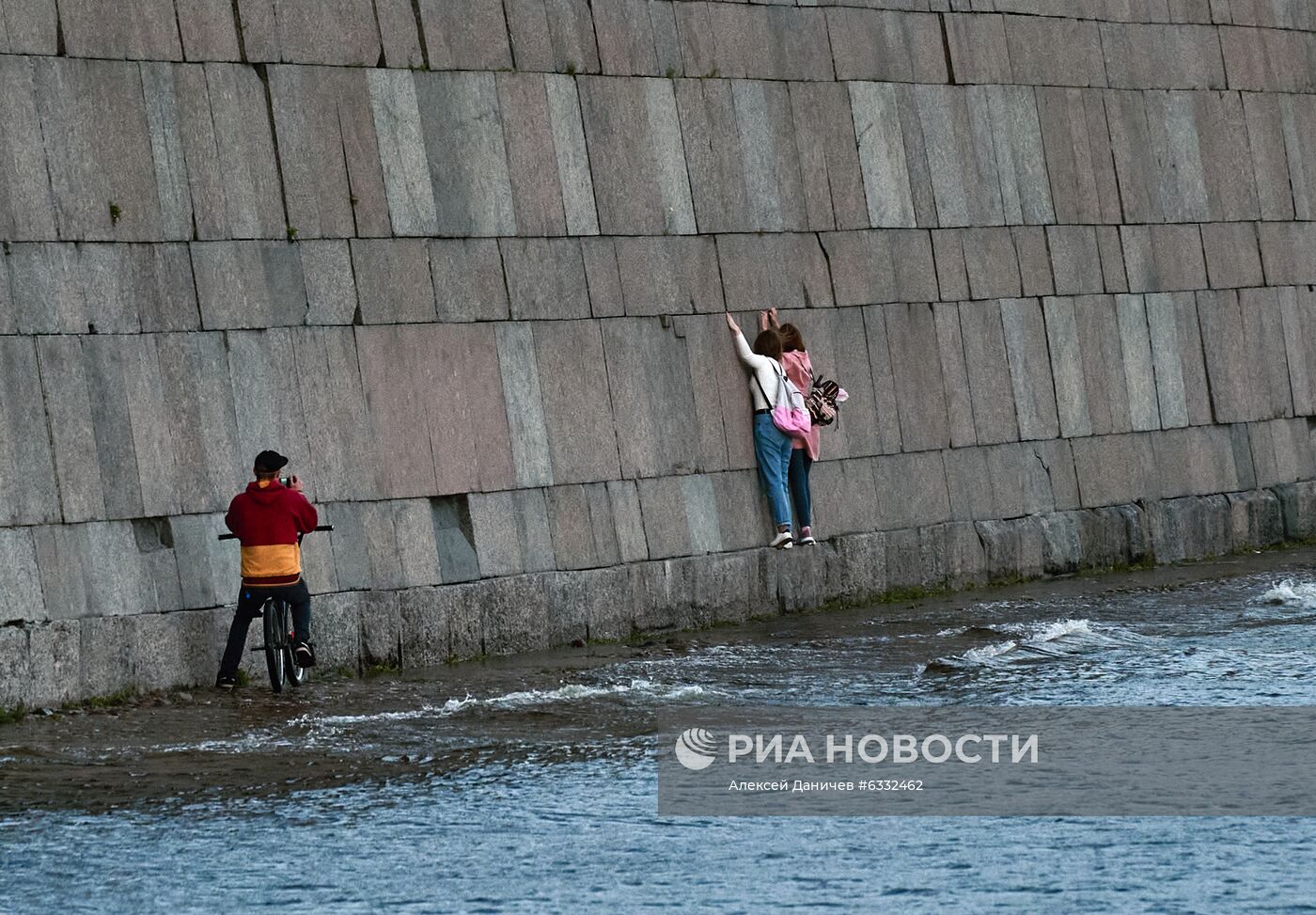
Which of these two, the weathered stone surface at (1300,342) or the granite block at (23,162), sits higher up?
the granite block at (23,162)

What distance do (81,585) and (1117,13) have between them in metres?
11.9

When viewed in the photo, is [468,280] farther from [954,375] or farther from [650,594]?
[954,375]

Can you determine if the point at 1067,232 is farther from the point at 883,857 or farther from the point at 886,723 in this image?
the point at 883,857

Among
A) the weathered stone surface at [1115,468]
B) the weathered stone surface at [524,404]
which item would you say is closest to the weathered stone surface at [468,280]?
the weathered stone surface at [524,404]

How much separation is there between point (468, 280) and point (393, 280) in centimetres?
64

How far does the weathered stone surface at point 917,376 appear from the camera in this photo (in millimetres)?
18312

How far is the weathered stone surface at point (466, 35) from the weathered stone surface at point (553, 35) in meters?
0.09

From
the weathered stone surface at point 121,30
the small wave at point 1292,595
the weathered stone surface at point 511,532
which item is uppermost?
the weathered stone surface at point 121,30

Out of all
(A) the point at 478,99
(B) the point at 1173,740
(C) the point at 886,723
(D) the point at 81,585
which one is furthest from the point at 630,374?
(B) the point at 1173,740

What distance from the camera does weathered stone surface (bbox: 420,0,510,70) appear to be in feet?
52.1

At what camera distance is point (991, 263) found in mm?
19125

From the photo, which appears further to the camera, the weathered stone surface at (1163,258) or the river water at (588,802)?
the weathered stone surface at (1163,258)

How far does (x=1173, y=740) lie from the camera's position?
10234 mm

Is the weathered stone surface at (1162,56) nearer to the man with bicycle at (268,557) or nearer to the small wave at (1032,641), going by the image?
the small wave at (1032,641)
